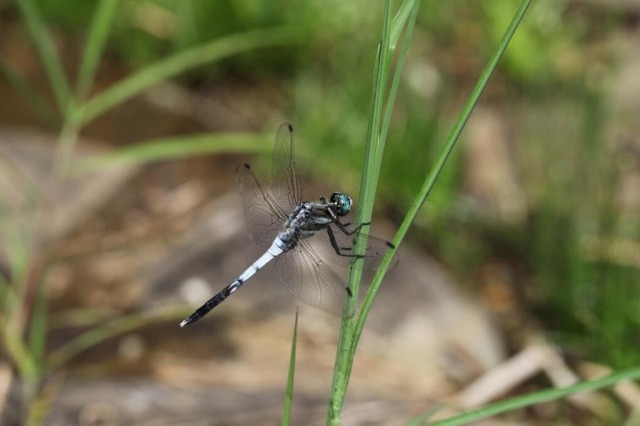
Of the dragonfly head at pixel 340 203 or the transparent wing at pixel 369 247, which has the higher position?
→ the dragonfly head at pixel 340 203

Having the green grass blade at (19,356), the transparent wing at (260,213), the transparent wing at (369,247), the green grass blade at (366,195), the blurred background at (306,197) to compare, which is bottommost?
the green grass blade at (366,195)

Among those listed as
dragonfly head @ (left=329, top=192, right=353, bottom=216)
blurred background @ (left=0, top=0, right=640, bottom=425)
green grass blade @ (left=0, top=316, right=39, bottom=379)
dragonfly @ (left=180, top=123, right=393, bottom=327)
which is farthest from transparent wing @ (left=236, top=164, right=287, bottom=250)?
green grass blade @ (left=0, top=316, right=39, bottom=379)

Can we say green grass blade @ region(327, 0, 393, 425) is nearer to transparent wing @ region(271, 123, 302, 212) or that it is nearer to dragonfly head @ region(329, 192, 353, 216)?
dragonfly head @ region(329, 192, 353, 216)

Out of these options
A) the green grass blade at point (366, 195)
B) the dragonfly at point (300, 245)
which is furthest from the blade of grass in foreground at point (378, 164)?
the dragonfly at point (300, 245)

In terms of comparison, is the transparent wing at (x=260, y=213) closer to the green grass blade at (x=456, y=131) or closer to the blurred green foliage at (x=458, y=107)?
the green grass blade at (x=456, y=131)

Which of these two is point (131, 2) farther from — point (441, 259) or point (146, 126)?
point (441, 259)

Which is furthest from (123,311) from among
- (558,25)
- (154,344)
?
(558,25)
